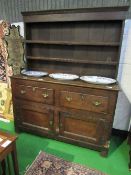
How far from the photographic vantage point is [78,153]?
75.8 inches

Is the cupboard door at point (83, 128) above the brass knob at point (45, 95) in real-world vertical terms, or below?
below

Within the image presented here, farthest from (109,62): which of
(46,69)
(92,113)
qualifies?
(46,69)

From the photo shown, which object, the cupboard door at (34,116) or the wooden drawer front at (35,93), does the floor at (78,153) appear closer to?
the cupboard door at (34,116)

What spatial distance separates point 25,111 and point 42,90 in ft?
1.55

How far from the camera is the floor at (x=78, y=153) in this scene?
174 cm

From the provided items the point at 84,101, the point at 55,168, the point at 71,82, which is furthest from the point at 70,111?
the point at 55,168

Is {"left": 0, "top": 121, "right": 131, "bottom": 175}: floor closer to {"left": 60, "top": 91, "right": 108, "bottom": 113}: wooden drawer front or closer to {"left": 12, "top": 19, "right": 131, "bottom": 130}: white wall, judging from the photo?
{"left": 12, "top": 19, "right": 131, "bottom": 130}: white wall

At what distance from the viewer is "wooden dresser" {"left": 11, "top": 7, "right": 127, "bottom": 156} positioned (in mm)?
1732

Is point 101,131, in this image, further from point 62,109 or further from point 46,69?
point 46,69

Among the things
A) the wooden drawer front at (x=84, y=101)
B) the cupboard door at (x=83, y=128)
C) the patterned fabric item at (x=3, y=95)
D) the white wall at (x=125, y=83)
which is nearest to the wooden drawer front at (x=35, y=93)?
the wooden drawer front at (x=84, y=101)

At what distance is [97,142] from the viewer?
1873mm

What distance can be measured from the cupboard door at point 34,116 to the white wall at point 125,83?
1.03 meters

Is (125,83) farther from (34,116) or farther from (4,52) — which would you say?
(4,52)

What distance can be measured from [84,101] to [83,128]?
14.9 inches
